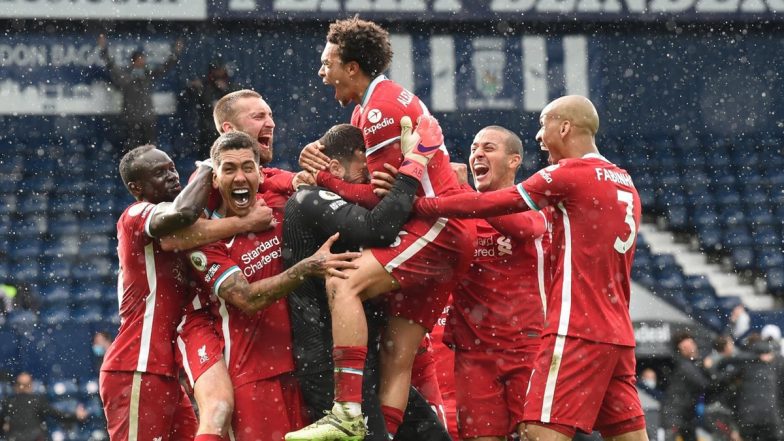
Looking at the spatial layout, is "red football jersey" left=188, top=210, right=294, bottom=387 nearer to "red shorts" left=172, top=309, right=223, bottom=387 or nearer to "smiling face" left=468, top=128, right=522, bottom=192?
"red shorts" left=172, top=309, right=223, bottom=387

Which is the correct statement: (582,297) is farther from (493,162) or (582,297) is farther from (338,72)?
(338,72)

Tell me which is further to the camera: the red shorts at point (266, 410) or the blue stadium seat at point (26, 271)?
the blue stadium seat at point (26, 271)

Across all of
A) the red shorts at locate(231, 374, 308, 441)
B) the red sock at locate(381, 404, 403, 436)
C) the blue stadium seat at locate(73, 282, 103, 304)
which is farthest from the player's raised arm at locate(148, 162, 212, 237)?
the blue stadium seat at locate(73, 282, 103, 304)

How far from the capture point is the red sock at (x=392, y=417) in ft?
19.6

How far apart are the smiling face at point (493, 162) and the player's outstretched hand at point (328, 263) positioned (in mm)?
1533

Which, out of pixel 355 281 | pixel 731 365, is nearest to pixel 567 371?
pixel 355 281

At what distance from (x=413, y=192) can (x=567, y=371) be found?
1.11 m

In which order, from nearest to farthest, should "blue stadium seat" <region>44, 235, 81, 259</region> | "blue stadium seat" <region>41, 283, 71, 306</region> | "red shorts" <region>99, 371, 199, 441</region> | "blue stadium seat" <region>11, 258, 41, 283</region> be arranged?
"red shorts" <region>99, 371, 199, 441</region> < "blue stadium seat" <region>41, 283, 71, 306</region> < "blue stadium seat" <region>11, 258, 41, 283</region> < "blue stadium seat" <region>44, 235, 81, 259</region>

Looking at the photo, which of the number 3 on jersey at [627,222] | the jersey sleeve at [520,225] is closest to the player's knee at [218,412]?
the jersey sleeve at [520,225]

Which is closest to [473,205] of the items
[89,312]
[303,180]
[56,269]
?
[303,180]

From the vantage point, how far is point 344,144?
620cm

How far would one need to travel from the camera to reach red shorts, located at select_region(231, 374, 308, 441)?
5789 millimetres

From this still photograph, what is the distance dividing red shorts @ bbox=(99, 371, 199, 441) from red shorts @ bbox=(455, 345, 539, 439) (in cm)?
156

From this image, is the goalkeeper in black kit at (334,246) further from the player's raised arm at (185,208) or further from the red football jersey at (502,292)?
the red football jersey at (502,292)
